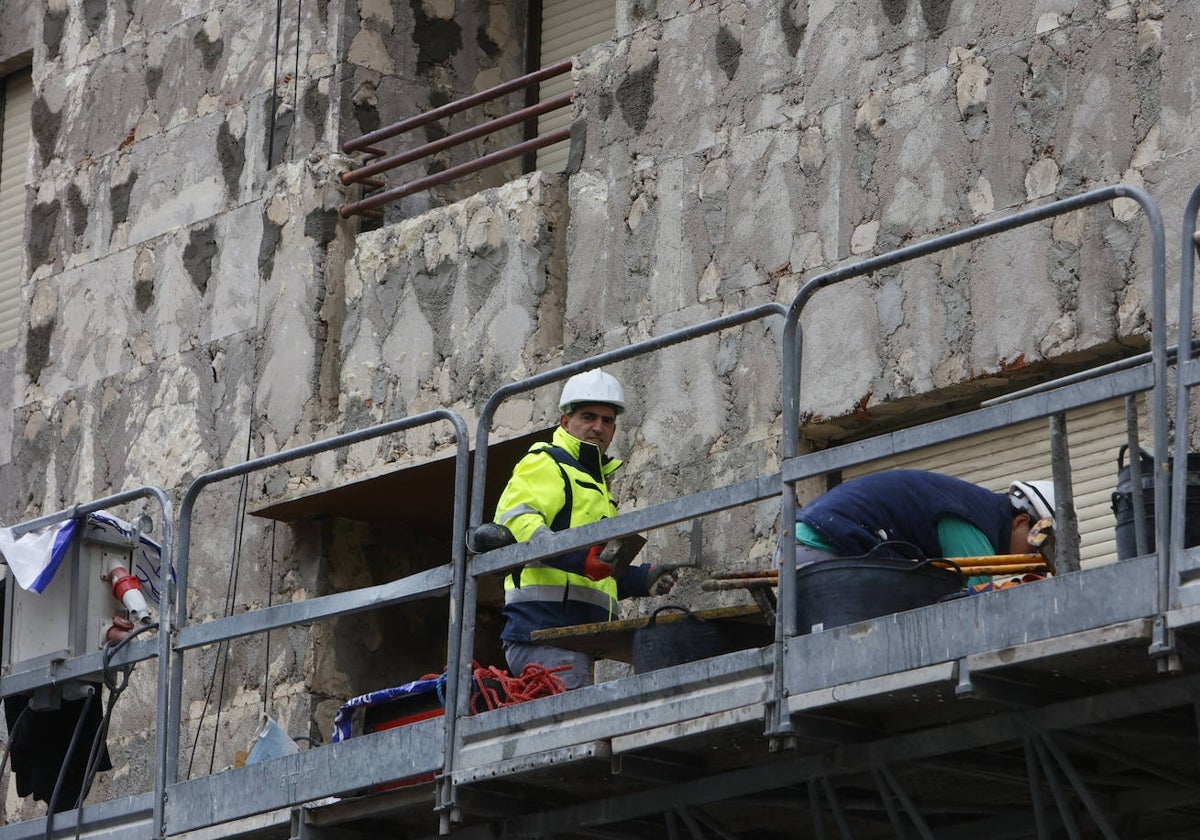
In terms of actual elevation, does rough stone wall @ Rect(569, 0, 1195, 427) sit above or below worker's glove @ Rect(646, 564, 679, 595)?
above

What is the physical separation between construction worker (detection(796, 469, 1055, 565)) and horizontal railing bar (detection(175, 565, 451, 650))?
1.72 m

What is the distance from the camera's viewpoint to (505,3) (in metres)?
18.0

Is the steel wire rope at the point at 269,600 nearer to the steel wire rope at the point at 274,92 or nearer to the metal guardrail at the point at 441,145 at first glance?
the metal guardrail at the point at 441,145

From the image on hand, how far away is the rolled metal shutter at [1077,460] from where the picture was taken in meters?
12.6

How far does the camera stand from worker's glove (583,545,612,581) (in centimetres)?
1171

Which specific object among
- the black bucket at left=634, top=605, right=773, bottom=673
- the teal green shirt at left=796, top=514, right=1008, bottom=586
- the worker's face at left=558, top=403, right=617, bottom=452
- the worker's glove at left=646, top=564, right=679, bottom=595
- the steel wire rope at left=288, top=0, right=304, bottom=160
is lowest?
the black bucket at left=634, top=605, right=773, bottom=673

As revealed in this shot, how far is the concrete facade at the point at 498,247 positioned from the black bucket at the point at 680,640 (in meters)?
2.87

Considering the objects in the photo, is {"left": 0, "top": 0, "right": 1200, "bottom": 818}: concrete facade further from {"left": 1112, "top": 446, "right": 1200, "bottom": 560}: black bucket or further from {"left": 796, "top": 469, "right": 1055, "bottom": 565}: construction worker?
{"left": 1112, "top": 446, "right": 1200, "bottom": 560}: black bucket

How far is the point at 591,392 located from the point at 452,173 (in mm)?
3897

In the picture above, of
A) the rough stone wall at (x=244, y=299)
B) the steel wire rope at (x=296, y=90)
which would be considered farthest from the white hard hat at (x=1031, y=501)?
the steel wire rope at (x=296, y=90)

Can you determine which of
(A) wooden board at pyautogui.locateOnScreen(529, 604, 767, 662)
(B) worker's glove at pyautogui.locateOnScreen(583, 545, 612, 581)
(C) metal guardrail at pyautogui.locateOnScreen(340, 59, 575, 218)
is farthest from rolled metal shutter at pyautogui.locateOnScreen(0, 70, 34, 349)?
(A) wooden board at pyautogui.locateOnScreen(529, 604, 767, 662)

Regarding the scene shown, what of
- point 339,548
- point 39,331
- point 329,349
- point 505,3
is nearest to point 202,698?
point 339,548

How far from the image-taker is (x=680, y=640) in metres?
10.7

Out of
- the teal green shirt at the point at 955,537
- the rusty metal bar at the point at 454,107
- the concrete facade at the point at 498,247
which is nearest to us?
the teal green shirt at the point at 955,537
